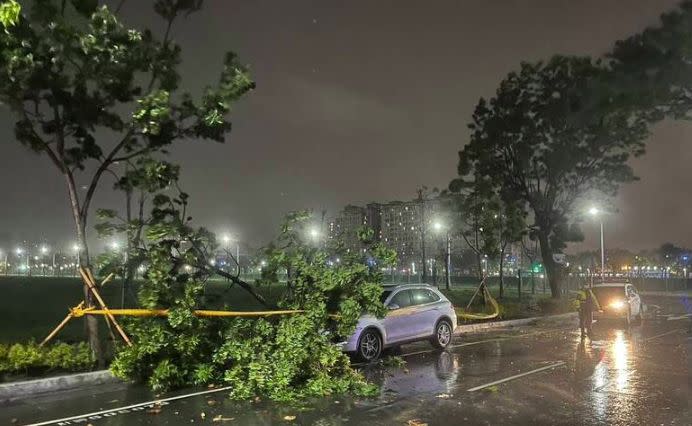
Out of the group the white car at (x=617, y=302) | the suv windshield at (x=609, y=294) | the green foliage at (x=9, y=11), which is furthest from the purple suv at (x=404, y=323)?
the suv windshield at (x=609, y=294)

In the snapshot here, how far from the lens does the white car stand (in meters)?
22.8

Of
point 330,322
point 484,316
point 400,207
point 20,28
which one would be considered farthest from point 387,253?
point 400,207

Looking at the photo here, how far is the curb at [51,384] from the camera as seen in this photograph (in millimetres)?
9883

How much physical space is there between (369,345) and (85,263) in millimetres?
5924

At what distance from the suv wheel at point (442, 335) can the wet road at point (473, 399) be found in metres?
0.69

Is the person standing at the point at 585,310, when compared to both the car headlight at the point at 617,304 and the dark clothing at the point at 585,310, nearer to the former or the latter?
the dark clothing at the point at 585,310

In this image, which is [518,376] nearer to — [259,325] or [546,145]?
[259,325]

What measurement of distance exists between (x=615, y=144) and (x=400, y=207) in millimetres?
→ 85912

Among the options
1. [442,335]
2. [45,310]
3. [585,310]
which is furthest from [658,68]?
[45,310]

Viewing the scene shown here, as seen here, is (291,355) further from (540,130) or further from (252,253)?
(540,130)

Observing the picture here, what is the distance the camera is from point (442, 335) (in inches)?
616

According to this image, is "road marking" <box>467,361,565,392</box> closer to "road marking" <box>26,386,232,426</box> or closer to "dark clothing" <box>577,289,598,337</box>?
"road marking" <box>26,386,232,426</box>

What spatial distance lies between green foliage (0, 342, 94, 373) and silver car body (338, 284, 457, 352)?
4937 millimetres

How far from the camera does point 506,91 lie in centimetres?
3372
